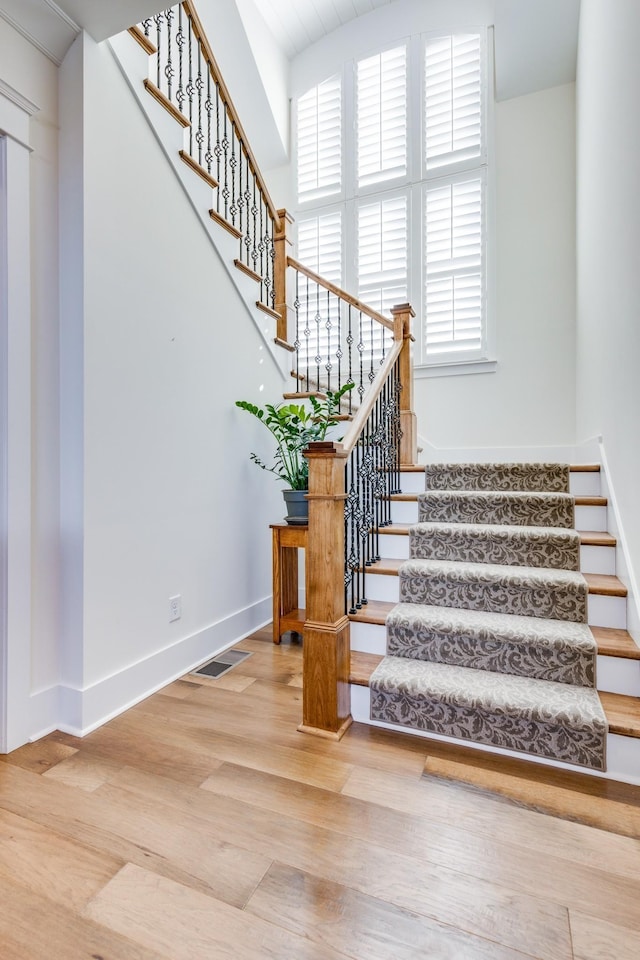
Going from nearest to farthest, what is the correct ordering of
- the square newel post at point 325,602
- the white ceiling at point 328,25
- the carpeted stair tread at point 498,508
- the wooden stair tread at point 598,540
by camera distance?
the white ceiling at point 328,25
the square newel post at point 325,602
the wooden stair tread at point 598,540
the carpeted stair tread at point 498,508

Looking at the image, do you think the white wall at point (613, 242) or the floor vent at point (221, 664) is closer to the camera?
the white wall at point (613, 242)

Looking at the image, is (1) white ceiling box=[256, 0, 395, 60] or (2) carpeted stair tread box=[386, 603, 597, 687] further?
(1) white ceiling box=[256, 0, 395, 60]

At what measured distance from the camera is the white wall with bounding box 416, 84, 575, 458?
404 centimetres

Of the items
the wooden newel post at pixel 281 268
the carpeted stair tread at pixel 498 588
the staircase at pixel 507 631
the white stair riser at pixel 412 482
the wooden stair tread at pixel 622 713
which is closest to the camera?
the wooden stair tread at pixel 622 713

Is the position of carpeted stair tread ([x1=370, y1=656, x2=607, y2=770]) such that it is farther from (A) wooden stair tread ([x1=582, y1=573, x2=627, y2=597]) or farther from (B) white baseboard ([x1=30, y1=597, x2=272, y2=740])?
(B) white baseboard ([x1=30, y1=597, x2=272, y2=740])

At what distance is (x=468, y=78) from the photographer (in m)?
4.33

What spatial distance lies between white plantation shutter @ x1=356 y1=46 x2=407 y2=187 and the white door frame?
358 cm

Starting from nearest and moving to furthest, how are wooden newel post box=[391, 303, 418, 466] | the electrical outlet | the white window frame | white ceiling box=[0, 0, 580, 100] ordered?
white ceiling box=[0, 0, 580, 100] < the electrical outlet < wooden newel post box=[391, 303, 418, 466] < the white window frame

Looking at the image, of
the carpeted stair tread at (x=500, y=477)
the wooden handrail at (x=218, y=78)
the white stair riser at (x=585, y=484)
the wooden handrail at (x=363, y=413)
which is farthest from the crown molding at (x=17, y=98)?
the white stair riser at (x=585, y=484)

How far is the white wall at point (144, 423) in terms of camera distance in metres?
1.99

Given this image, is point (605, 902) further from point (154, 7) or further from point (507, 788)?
point (154, 7)

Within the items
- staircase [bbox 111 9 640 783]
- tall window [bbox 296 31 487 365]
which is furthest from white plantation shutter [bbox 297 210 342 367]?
staircase [bbox 111 9 640 783]

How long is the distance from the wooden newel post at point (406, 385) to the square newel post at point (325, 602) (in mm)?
1476

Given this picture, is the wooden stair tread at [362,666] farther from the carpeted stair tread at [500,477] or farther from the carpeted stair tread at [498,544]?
the carpeted stair tread at [500,477]
